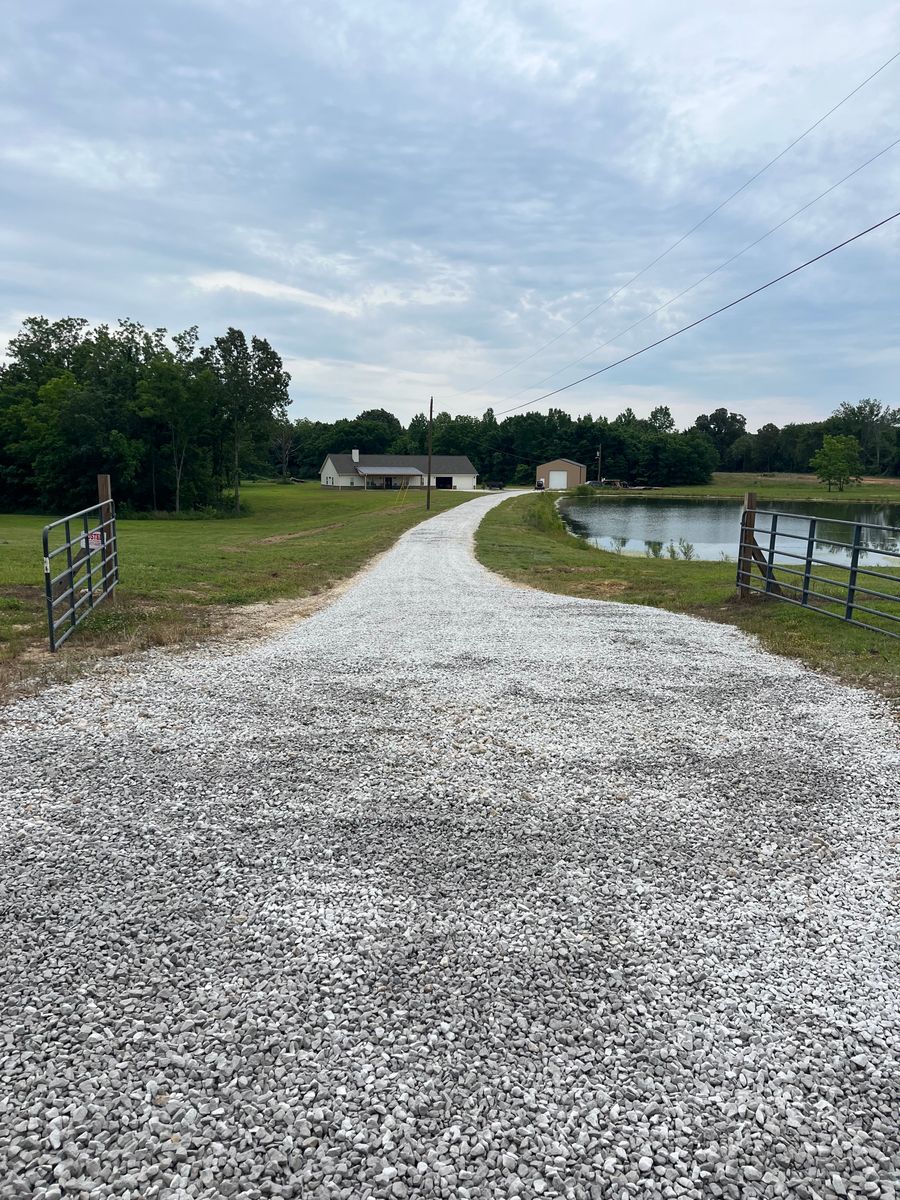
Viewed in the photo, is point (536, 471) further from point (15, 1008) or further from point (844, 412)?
point (15, 1008)

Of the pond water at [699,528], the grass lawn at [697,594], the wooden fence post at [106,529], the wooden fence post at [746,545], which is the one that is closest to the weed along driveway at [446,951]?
the grass lawn at [697,594]

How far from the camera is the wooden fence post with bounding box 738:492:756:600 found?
12500 millimetres

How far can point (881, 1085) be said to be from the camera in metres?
2.61

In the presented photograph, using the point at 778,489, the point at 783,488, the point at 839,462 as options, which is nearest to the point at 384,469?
the point at 778,489

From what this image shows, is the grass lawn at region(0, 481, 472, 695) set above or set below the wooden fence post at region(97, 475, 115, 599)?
below

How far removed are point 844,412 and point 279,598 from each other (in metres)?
127

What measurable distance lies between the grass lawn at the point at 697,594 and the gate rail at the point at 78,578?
8.21 metres

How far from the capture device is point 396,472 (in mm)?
86312

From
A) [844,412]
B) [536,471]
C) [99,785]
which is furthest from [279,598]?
[844,412]

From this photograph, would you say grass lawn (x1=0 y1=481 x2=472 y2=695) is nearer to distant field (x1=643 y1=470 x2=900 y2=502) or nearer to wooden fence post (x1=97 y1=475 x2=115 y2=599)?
wooden fence post (x1=97 y1=475 x2=115 y2=599)

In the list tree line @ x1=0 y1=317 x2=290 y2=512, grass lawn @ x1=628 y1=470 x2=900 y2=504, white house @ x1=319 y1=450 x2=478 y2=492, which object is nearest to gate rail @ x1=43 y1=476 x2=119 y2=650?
tree line @ x1=0 y1=317 x2=290 y2=512

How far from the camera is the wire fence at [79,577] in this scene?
8.14 metres

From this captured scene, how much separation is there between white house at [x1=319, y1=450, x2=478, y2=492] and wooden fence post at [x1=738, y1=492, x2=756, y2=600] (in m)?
73.4

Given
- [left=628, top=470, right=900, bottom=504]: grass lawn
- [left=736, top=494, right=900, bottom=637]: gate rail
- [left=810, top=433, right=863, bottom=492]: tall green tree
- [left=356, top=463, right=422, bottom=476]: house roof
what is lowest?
[left=736, top=494, right=900, bottom=637]: gate rail
